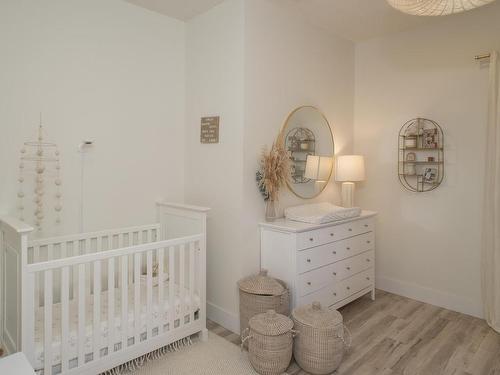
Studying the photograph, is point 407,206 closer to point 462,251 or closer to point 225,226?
point 462,251

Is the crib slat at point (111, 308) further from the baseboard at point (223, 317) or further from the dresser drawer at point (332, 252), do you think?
the dresser drawer at point (332, 252)

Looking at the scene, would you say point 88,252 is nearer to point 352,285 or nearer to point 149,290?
point 149,290

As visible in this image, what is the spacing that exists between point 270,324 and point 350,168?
172 cm

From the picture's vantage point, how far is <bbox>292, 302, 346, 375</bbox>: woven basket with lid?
79.4 inches

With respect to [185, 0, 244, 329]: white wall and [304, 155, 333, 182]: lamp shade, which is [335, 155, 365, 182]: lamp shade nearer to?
[304, 155, 333, 182]: lamp shade

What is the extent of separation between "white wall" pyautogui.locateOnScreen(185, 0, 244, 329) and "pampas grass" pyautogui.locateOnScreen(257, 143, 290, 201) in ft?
0.61

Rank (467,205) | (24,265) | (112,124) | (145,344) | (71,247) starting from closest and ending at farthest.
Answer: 1. (24,265)
2. (145,344)
3. (71,247)
4. (112,124)
5. (467,205)

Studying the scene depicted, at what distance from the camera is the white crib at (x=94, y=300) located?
1.71 meters

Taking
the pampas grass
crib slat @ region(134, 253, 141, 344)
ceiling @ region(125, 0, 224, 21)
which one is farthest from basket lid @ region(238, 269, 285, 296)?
ceiling @ region(125, 0, 224, 21)

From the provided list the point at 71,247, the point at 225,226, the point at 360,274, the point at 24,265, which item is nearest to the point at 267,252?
the point at 225,226

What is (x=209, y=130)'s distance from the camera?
2.81 metres

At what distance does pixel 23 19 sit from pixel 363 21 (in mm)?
2669

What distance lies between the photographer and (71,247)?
7.90ft

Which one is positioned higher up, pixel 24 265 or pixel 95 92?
pixel 95 92
